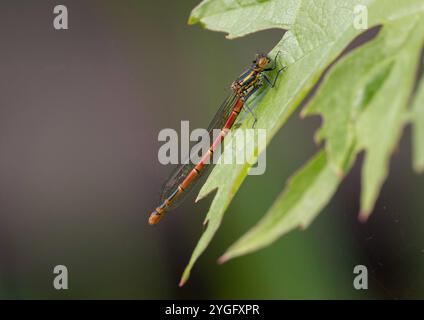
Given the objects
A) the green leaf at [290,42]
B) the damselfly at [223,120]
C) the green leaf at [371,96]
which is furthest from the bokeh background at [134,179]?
the green leaf at [371,96]

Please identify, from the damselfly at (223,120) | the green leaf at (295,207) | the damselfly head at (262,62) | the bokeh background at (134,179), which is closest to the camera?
the green leaf at (295,207)

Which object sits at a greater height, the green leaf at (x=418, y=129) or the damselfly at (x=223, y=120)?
the damselfly at (x=223, y=120)

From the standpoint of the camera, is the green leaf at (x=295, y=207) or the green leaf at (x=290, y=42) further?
the green leaf at (x=290, y=42)

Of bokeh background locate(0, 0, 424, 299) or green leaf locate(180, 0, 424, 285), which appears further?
bokeh background locate(0, 0, 424, 299)

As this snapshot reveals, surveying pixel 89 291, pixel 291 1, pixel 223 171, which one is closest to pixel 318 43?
pixel 291 1

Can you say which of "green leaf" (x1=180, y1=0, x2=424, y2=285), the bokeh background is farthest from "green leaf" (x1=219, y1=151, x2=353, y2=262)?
the bokeh background

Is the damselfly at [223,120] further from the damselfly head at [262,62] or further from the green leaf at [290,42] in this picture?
the green leaf at [290,42]

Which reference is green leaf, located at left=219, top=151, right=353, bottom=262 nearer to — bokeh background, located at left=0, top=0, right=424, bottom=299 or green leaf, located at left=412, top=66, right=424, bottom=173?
green leaf, located at left=412, top=66, right=424, bottom=173
